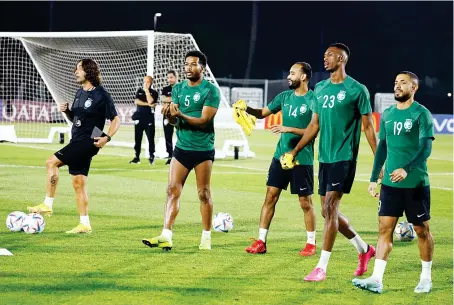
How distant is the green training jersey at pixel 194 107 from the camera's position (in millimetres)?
11031

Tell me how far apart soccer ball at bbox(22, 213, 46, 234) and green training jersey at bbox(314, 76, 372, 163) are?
4.05 m

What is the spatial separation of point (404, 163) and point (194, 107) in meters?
2.94

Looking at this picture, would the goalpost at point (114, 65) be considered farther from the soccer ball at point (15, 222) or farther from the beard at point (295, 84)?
the beard at point (295, 84)

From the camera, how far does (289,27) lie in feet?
243

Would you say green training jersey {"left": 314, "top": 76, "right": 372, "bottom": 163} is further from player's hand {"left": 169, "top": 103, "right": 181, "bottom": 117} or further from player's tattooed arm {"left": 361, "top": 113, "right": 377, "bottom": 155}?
player's hand {"left": 169, "top": 103, "right": 181, "bottom": 117}

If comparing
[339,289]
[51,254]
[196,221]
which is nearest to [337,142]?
[339,289]

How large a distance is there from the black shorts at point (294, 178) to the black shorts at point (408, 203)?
8.07 ft

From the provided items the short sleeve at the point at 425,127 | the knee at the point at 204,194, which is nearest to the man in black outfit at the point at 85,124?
the knee at the point at 204,194

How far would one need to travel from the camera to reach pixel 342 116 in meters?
9.64

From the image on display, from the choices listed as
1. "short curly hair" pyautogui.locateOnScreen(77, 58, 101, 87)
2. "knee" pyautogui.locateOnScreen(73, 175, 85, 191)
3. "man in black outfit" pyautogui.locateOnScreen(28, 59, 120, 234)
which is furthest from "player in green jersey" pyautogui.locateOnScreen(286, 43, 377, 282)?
"knee" pyautogui.locateOnScreen(73, 175, 85, 191)

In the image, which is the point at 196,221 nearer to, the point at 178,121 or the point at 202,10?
the point at 178,121

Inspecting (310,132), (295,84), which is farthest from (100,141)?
Result: (310,132)

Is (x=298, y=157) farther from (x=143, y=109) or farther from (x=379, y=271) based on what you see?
(x=143, y=109)

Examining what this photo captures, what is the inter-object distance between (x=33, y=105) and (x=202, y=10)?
35047mm
